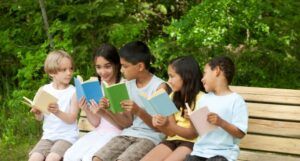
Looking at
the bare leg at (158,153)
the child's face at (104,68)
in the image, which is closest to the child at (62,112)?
the child's face at (104,68)

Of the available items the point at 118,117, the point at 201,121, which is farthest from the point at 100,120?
the point at 201,121

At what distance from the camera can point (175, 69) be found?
4.02 metres

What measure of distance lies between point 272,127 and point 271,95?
245mm

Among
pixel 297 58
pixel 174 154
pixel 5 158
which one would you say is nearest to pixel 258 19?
pixel 297 58

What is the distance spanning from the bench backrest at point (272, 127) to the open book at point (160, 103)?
73cm

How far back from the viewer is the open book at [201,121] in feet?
11.4

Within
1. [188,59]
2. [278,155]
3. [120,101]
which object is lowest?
[278,155]

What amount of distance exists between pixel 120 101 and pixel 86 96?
33 cm

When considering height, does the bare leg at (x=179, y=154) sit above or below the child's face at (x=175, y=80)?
below

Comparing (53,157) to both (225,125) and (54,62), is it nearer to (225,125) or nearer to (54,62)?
(54,62)

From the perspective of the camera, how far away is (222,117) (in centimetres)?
375

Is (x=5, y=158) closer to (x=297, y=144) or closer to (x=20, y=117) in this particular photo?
(x=20, y=117)

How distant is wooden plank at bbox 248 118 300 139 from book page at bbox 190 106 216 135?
2.08 feet

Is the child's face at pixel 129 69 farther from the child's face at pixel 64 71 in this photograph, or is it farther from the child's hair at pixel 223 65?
the child's hair at pixel 223 65
